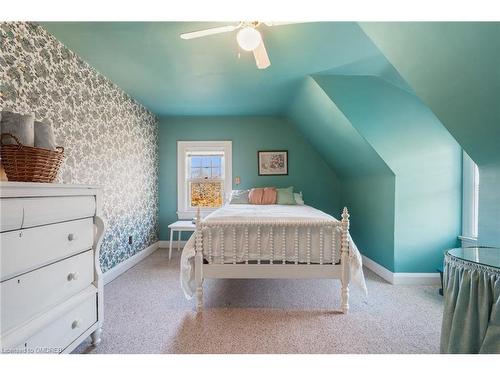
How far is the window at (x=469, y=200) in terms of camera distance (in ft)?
8.03

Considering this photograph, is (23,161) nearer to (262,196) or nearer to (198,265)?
(198,265)

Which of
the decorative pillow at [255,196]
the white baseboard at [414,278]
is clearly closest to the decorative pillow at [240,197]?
the decorative pillow at [255,196]

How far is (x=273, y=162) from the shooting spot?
13.8ft

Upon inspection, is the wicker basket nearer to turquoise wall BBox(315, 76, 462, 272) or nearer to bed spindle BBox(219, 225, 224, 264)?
bed spindle BBox(219, 225, 224, 264)

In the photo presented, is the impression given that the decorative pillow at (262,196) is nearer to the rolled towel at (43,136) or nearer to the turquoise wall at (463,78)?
the turquoise wall at (463,78)

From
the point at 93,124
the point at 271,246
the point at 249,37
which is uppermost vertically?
the point at 249,37

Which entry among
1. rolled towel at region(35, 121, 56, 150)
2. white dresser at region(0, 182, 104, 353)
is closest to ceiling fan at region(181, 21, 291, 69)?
rolled towel at region(35, 121, 56, 150)

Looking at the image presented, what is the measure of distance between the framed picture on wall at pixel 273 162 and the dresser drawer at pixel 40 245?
3.04m

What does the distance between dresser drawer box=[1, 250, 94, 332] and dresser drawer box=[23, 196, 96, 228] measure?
22 cm

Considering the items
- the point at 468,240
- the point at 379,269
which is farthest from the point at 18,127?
the point at 468,240

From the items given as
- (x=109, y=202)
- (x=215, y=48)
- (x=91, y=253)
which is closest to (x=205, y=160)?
(x=109, y=202)

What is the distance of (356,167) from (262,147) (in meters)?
1.56

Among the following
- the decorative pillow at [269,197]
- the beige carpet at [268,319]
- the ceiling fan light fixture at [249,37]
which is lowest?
the beige carpet at [268,319]
